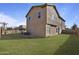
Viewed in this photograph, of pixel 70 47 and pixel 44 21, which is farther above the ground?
pixel 44 21

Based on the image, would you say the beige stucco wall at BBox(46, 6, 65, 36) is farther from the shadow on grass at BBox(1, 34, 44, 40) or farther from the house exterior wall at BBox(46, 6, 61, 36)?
the shadow on grass at BBox(1, 34, 44, 40)

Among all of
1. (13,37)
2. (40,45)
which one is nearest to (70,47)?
(40,45)

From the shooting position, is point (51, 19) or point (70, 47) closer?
A: point (70, 47)

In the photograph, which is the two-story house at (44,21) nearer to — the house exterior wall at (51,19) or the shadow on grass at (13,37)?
the house exterior wall at (51,19)

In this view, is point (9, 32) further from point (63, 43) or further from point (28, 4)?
point (63, 43)

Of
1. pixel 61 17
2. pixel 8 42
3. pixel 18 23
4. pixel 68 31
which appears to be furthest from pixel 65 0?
pixel 8 42

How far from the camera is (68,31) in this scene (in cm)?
653

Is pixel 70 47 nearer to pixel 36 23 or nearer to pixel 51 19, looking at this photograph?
pixel 51 19

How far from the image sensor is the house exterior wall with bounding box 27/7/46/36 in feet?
21.2

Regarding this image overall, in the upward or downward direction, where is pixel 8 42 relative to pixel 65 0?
downward

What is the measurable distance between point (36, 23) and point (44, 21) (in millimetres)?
240

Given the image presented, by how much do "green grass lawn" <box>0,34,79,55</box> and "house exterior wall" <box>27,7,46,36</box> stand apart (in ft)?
0.76

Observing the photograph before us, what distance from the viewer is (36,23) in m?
6.60
